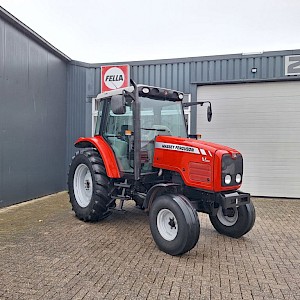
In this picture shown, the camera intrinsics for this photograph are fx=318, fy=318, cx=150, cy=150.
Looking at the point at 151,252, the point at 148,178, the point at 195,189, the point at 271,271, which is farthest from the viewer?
the point at 148,178

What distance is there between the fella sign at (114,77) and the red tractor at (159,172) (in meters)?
3.98

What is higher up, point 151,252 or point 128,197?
point 128,197

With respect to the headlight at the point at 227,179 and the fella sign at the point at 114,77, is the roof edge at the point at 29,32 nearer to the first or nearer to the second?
the fella sign at the point at 114,77

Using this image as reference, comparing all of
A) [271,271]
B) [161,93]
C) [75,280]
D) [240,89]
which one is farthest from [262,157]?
[75,280]

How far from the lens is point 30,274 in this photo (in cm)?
367

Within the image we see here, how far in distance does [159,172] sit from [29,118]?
4.36m

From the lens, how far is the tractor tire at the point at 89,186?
18.8ft

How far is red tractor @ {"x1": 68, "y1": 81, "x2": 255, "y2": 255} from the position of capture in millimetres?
4582

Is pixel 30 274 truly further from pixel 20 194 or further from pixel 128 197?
pixel 20 194

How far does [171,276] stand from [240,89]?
23.1 ft

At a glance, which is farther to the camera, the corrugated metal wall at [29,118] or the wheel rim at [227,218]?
the corrugated metal wall at [29,118]

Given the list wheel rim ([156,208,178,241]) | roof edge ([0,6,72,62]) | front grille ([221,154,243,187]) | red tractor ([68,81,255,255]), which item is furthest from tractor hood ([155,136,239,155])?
roof edge ([0,6,72,62])

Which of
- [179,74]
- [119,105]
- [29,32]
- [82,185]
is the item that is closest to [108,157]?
[82,185]

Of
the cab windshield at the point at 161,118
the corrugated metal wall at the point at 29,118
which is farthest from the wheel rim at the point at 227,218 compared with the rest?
the corrugated metal wall at the point at 29,118
